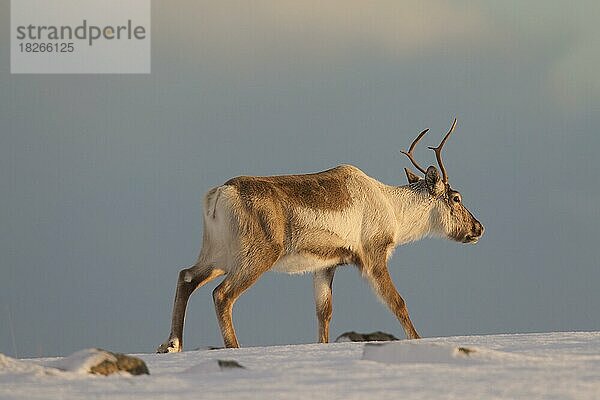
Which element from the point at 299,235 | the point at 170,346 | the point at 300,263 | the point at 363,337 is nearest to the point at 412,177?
the point at 300,263

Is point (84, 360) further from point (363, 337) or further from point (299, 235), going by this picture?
point (299, 235)

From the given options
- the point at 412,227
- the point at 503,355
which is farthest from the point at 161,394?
the point at 412,227

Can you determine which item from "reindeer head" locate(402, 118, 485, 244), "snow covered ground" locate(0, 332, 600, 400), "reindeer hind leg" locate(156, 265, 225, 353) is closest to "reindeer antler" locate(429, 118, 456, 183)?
"reindeer head" locate(402, 118, 485, 244)

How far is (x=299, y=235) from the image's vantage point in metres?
10.6

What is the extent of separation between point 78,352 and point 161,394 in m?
1.06

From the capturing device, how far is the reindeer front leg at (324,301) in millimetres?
11789

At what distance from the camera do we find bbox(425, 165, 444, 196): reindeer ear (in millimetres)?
12984

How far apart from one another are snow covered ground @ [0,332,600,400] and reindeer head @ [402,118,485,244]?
7.30m

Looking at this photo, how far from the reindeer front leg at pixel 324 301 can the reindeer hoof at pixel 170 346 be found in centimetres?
200

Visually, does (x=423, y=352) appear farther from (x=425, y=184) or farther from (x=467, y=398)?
(x=425, y=184)

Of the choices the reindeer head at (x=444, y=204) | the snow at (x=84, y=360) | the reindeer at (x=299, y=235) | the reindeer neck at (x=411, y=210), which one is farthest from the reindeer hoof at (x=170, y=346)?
the snow at (x=84, y=360)

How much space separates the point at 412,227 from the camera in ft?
42.2

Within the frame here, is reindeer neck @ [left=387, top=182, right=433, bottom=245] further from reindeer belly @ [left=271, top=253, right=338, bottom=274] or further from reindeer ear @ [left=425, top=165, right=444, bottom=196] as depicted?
reindeer belly @ [left=271, top=253, right=338, bottom=274]

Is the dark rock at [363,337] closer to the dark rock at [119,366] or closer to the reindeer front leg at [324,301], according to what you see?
the reindeer front leg at [324,301]
